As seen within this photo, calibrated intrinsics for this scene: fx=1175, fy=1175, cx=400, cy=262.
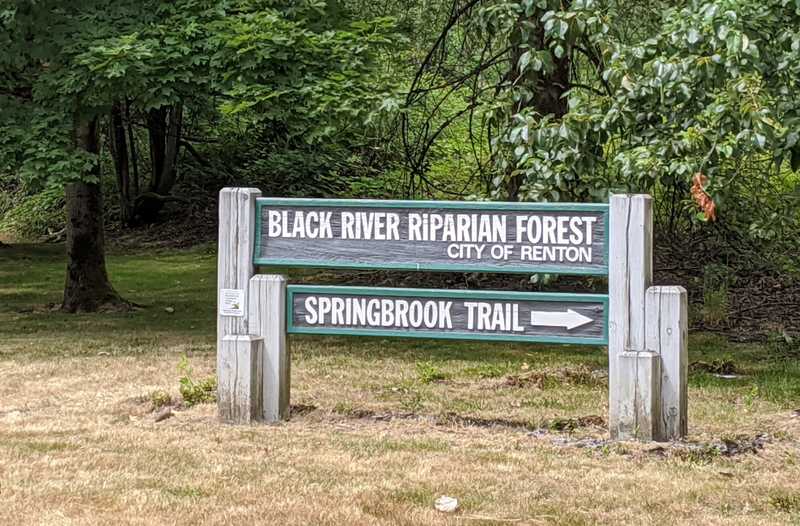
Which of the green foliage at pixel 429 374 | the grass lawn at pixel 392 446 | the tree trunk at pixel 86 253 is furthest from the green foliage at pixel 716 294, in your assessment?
the tree trunk at pixel 86 253

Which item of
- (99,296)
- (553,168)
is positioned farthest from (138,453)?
(99,296)

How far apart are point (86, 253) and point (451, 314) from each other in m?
8.38

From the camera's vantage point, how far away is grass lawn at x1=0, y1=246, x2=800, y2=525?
16.1 feet

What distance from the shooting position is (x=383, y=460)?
582 centimetres

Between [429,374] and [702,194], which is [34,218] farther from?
[702,194]

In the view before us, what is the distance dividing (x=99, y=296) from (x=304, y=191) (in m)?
6.47

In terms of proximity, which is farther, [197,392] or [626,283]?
[197,392]

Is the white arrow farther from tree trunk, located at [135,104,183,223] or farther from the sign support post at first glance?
tree trunk, located at [135,104,183,223]

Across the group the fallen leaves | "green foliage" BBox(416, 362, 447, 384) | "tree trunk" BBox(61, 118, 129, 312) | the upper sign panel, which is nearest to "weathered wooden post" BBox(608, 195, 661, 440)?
the upper sign panel

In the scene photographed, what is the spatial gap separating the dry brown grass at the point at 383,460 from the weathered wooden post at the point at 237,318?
0.19 m

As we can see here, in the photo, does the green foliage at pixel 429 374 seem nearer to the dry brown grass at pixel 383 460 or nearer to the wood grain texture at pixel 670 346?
the dry brown grass at pixel 383 460

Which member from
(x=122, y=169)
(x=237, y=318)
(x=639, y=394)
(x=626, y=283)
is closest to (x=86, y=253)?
(x=237, y=318)

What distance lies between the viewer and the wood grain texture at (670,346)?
6.24 m

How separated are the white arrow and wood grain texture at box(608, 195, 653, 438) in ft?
0.62
